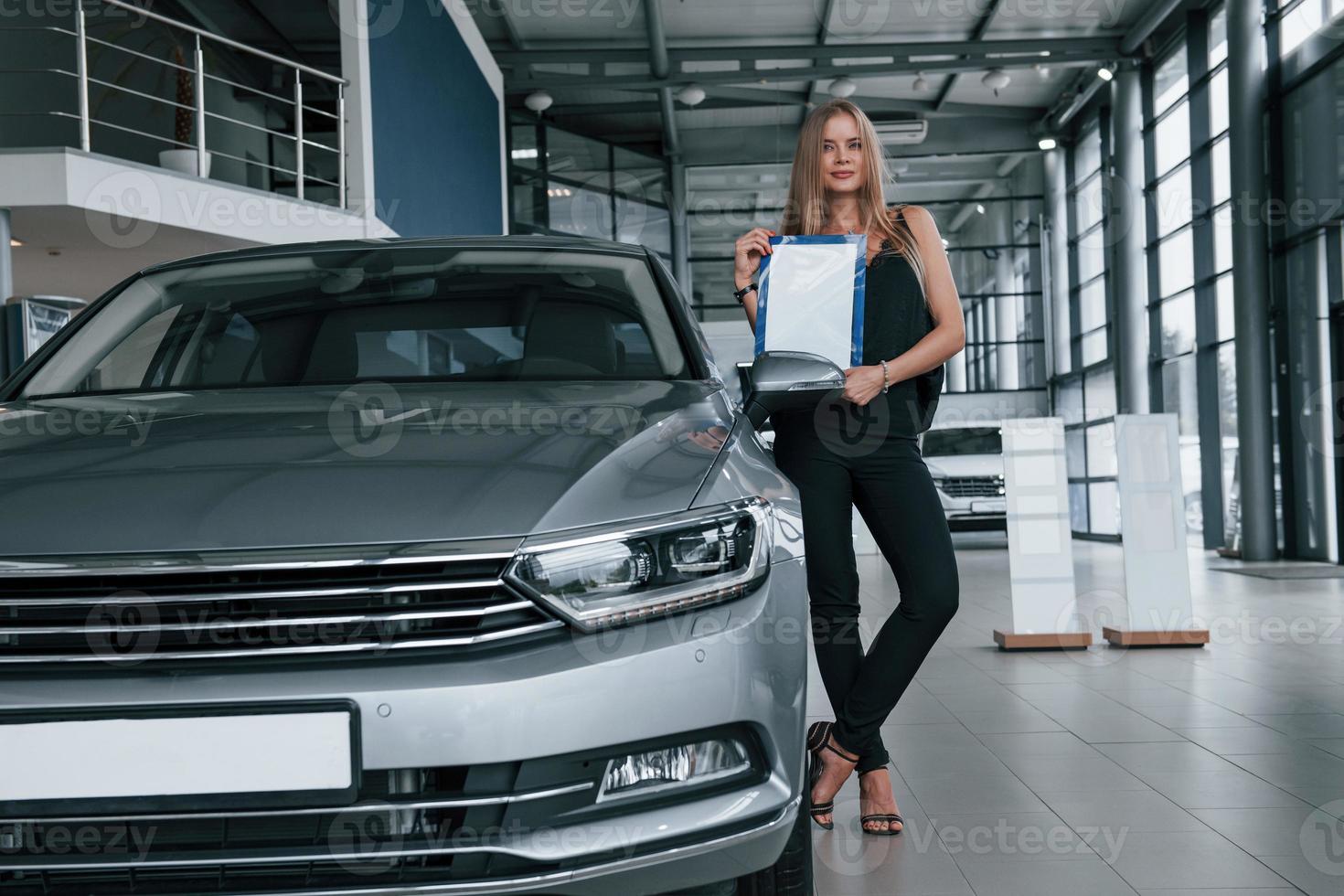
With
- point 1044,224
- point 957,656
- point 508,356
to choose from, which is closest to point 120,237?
point 957,656

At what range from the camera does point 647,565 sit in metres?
1.46

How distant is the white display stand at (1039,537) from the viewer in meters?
5.50

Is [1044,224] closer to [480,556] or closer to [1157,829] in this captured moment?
[1157,829]

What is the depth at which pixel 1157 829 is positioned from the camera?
2.64 metres

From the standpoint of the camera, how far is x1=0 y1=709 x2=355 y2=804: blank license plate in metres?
1.30

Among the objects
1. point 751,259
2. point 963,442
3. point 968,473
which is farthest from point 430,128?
point 751,259

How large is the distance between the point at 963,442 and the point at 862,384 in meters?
12.2

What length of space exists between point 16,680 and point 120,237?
21.6ft

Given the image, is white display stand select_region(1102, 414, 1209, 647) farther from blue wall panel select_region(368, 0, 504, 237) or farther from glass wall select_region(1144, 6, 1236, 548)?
glass wall select_region(1144, 6, 1236, 548)

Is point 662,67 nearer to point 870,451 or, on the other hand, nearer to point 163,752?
point 870,451

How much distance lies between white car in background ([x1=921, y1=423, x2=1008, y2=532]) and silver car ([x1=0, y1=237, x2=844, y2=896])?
465 inches

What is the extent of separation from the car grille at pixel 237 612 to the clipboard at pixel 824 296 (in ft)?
3.92

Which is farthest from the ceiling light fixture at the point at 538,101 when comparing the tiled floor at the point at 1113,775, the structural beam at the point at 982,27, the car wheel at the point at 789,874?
the car wheel at the point at 789,874

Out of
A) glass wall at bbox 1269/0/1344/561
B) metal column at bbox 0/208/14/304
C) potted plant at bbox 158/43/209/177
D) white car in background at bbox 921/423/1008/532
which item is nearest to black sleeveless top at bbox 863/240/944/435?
potted plant at bbox 158/43/209/177
